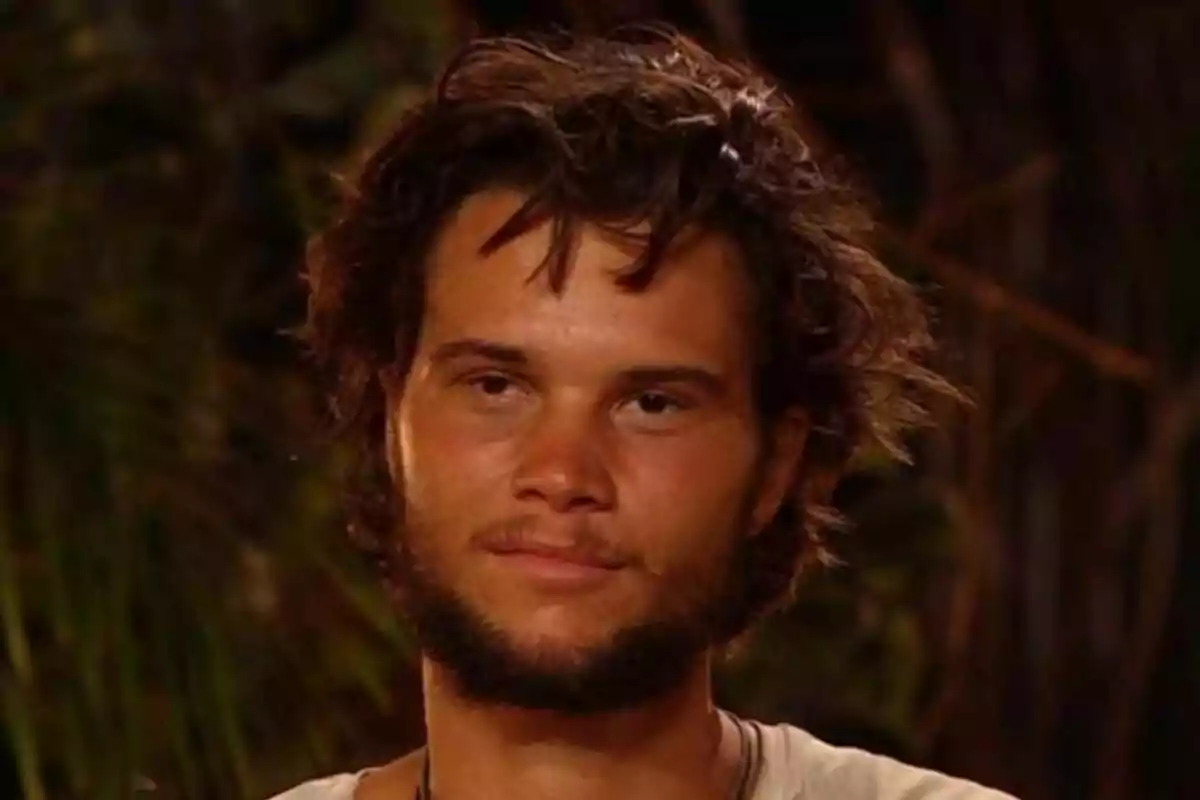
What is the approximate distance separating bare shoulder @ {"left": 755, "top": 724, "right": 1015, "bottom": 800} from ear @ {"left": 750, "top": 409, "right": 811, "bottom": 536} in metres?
0.10

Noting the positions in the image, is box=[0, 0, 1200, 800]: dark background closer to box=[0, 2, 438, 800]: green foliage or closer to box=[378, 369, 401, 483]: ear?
box=[0, 2, 438, 800]: green foliage

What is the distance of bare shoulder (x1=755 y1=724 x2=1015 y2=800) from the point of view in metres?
0.85

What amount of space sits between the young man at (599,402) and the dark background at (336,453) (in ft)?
0.83

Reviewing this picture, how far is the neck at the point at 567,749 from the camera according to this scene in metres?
0.79

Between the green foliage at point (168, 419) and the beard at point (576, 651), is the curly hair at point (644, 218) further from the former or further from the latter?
the green foliage at point (168, 419)

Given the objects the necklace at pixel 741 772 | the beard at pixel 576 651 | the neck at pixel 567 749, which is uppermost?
the beard at pixel 576 651

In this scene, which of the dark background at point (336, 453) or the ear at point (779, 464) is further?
the dark background at point (336, 453)

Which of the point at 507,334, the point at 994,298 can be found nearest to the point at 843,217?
the point at 507,334

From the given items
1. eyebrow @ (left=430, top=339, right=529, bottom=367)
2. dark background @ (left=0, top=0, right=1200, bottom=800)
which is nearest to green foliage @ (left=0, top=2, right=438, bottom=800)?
dark background @ (left=0, top=0, right=1200, bottom=800)

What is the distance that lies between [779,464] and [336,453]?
369mm

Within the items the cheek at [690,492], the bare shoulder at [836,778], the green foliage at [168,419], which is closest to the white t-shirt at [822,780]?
the bare shoulder at [836,778]

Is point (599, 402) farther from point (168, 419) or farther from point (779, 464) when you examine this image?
point (168, 419)

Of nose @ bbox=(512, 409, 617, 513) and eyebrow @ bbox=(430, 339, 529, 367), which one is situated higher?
eyebrow @ bbox=(430, 339, 529, 367)

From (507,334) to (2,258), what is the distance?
0.48m
